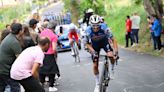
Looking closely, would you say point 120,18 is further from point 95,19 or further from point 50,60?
point 95,19

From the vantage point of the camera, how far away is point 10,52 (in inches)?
364

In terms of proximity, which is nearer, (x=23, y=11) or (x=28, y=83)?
(x=28, y=83)

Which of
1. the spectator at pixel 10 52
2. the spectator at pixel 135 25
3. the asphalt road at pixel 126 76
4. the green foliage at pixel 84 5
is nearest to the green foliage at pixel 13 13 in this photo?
the green foliage at pixel 84 5

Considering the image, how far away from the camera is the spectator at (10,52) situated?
912 cm

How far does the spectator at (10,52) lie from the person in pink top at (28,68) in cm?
41

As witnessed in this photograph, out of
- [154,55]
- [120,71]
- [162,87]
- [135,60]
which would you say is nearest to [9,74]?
[162,87]

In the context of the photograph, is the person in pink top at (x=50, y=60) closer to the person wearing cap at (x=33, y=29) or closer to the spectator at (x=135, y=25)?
the person wearing cap at (x=33, y=29)

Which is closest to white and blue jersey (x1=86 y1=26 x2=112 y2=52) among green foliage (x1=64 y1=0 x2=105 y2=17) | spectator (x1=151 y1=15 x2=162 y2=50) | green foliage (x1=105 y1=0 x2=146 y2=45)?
spectator (x1=151 y1=15 x2=162 y2=50)

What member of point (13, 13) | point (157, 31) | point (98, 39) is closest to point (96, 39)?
point (98, 39)

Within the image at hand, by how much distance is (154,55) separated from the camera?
21.3 metres

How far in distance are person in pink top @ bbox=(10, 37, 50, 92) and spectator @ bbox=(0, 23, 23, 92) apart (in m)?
0.41

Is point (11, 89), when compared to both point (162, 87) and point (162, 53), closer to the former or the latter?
point (162, 87)

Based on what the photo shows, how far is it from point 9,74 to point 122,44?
20520 mm

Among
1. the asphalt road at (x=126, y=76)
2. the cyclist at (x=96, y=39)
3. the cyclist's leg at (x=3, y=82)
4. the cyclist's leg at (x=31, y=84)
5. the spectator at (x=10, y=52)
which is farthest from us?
the asphalt road at (x=126, y=76)
